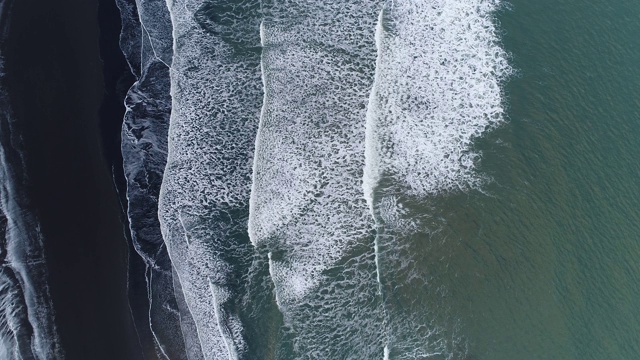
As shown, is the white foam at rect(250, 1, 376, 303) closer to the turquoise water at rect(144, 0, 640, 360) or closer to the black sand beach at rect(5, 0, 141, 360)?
the turquoise water at rect(144, 0, 640, 360)

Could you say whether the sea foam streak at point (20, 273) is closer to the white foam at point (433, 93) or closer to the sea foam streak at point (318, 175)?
the sea foam streak at point (318, 175)

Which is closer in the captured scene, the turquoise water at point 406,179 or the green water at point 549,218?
the turquoise water at point 406,179

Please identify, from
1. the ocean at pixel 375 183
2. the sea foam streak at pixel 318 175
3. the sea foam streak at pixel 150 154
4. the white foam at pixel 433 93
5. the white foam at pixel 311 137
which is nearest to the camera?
the sea foam streak at pixel 318 175

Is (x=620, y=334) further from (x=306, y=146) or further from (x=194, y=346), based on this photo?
(x=194, y=346)

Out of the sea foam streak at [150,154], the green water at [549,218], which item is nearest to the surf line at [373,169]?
the green water at [549,218]

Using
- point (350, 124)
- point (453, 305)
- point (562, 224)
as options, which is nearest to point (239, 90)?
point (350, 124)

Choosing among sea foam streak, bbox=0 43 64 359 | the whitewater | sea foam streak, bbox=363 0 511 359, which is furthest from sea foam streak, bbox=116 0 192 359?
sea foam streak, bbox=363 0 511 359
